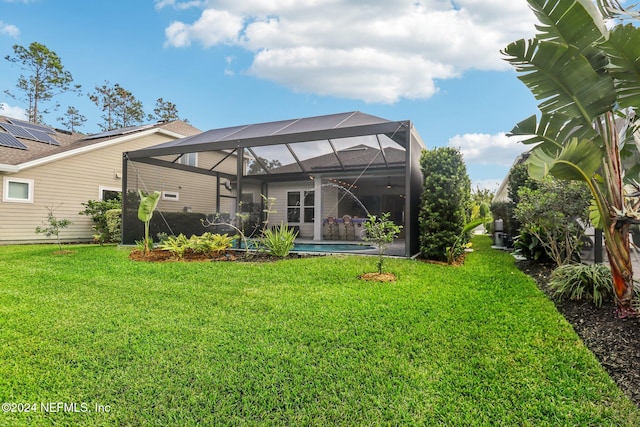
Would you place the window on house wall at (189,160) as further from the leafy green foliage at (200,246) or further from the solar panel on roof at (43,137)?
the solar panel on roof at (43,137)

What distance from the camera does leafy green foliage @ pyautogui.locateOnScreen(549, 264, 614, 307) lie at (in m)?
4.10

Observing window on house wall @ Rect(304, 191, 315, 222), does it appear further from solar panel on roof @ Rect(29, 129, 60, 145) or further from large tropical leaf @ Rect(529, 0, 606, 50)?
solar panel on roof @ Rect(29, 129, 60, 145)

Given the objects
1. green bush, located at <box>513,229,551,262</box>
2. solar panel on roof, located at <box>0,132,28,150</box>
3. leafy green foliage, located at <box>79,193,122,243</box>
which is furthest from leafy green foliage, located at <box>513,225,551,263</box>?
solar panel on roof, located at <box>0,132,28,150</box>

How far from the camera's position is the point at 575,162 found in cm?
344

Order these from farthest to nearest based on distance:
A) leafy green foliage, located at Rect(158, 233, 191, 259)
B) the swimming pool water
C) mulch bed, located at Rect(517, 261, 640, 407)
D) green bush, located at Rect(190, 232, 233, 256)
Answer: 1. the swimming pool water
2. green bush, located at Rect(190, 232, 233, 256)
3. leafy green foliage, located at Rect(158, 233, 191, 259)
4. mulch bed, located at Rect(517, 261, 640, 407)

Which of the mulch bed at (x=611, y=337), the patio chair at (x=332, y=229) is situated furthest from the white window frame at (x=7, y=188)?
the mulch bed at (x=611, y=337)

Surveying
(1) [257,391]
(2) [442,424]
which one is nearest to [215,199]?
(1) [257,391]

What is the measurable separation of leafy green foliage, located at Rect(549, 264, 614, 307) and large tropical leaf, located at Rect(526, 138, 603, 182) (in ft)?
5.07

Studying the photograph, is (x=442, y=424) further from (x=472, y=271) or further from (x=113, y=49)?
(x=113, y=49)

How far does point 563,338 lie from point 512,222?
8.16m

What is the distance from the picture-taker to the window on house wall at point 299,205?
15008 millimetres

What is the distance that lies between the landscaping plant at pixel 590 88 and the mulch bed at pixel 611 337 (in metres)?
0.22

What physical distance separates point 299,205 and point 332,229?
92.7 inches

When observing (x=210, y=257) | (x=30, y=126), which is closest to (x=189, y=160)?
(x=210, y=257)
